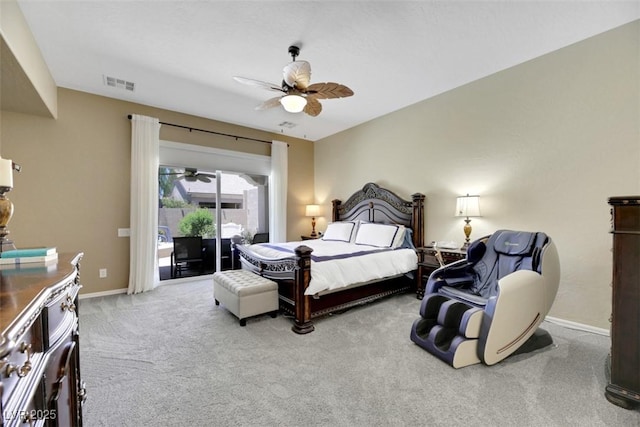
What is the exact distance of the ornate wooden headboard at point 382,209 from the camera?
4203mm

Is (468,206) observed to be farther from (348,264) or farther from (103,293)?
(103,293)

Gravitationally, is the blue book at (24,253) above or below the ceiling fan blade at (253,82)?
below

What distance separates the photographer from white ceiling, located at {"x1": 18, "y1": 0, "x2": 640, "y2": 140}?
2.37m

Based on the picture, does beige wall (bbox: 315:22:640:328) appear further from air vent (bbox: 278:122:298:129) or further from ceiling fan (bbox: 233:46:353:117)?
air vent (bbox: 278:122:298:129)

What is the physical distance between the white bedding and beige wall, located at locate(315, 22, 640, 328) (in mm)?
858

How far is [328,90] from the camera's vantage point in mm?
2869

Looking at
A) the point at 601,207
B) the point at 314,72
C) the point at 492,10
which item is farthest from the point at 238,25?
the point at 601,207

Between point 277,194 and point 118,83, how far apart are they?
3.05 meters

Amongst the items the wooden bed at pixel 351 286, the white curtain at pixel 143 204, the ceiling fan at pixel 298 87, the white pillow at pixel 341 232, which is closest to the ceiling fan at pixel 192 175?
the white curtain at pixel 143 204

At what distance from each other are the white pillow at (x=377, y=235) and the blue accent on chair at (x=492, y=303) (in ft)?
4.17

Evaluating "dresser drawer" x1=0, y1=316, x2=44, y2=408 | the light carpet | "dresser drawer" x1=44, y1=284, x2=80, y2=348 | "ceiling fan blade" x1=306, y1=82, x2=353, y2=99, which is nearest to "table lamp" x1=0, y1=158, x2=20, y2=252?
"dresser drawer" x1=44, y1=284, x2=80, y2=348

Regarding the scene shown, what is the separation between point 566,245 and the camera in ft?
9.57

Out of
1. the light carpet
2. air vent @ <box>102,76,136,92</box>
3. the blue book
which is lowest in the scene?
the light carpet

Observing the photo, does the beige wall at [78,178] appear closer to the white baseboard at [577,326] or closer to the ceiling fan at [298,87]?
the ceiling fan at [298,87]
